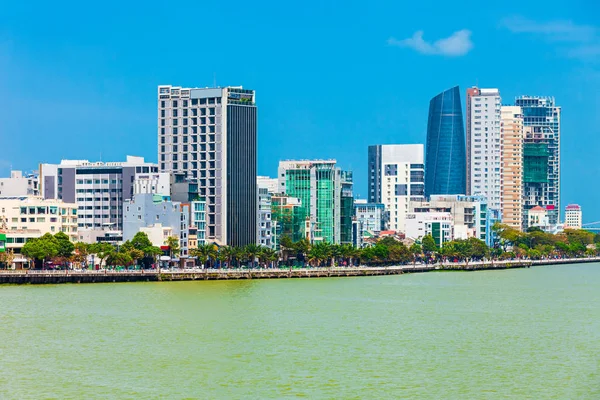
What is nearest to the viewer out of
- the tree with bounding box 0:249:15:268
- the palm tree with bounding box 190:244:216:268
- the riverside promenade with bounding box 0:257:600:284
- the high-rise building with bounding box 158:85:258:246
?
the riverside promenade with bounding box 0:257:600:284

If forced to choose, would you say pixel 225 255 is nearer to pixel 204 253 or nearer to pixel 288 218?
pixel 204 253

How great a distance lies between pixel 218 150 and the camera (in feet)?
462

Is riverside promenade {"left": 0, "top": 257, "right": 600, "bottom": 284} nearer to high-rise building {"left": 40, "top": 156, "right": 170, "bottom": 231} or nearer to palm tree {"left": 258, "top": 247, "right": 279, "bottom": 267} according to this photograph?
palm tree {"left": 258, "top": 247, "right": 279, "bottom": 267}

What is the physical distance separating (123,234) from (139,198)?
4346 millimetres

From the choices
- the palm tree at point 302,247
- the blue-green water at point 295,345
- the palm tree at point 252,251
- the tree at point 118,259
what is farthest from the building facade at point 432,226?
the blue-green water at point 295,345

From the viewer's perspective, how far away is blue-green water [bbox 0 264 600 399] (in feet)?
153

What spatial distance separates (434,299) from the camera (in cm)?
8825

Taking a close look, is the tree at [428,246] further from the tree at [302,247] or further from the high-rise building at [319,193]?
the tree at [302,247]

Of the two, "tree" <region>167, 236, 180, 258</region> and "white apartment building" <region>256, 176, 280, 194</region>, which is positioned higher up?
"white apartment building" <region>256, 176, 280, 194</region>

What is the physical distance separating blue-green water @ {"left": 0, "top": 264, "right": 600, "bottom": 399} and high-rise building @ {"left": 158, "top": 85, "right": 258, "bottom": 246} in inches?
1883

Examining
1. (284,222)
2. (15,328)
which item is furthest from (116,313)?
(284,222)

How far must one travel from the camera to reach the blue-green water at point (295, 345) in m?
46.5

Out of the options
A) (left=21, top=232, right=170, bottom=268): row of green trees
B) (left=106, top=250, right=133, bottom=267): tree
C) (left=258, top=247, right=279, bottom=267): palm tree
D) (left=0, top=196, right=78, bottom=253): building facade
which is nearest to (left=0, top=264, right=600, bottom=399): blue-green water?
(left=21, top=232, right=170, bottom=268): row of green trees

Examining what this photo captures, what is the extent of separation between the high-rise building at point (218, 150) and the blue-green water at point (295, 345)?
157 feet
